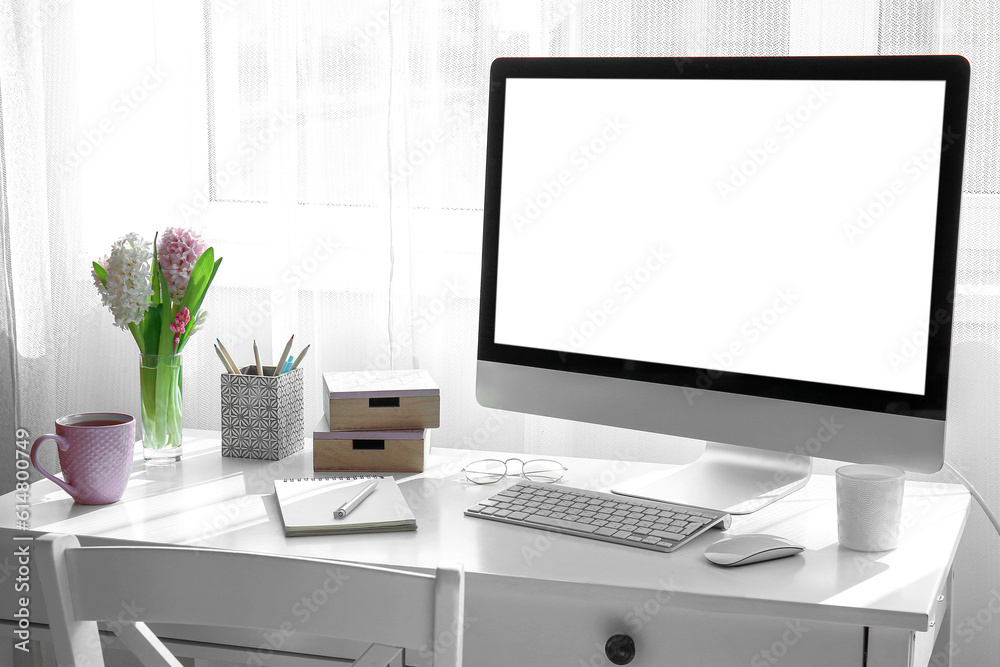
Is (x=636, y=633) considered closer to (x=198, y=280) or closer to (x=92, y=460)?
(x=92, y=460)

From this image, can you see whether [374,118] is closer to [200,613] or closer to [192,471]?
[192,471]

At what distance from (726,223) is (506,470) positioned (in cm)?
48

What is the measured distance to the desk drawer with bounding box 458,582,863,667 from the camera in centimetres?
95

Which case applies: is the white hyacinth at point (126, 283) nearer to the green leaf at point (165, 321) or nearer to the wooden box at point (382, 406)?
the green leaf at point (165, 321)

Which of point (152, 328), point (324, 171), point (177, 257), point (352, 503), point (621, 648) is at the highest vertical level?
point (324, 171)

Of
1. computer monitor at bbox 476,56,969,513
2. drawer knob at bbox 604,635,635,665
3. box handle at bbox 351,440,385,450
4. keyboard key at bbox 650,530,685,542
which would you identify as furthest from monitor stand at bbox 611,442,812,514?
box handle at bbox 351,440,385,450

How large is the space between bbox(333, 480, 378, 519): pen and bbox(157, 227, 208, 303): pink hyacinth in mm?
421

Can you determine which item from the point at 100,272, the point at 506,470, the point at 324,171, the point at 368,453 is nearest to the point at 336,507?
the point at 368,453

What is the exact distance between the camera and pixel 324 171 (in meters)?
1.64

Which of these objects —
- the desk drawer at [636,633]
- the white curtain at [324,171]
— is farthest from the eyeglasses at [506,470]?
the desk drawer at [636,633]

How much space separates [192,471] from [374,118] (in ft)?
2.12

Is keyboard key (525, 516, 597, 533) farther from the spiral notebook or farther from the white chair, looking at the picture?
the white chair

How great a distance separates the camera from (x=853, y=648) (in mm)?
936

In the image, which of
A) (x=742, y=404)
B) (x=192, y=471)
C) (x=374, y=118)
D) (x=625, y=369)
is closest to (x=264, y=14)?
(x=374, y=118)
